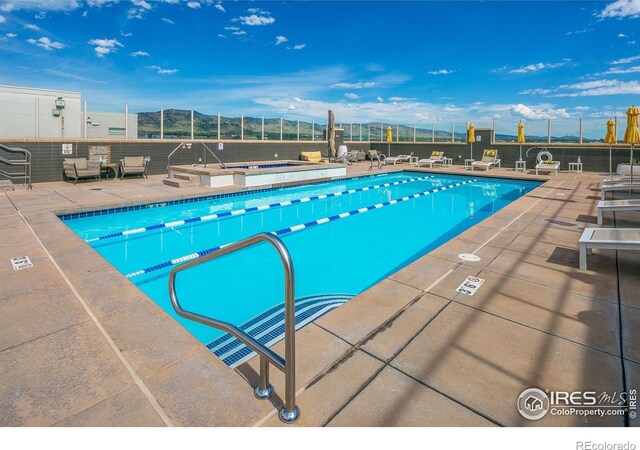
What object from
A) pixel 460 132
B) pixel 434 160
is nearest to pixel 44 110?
pixel 434 160

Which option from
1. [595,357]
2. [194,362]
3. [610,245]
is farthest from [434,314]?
[610,245]

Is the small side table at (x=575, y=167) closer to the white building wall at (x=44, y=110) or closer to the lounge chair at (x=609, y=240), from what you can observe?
the lounge chair at (x=609, y=240)

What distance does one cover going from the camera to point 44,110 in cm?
1460

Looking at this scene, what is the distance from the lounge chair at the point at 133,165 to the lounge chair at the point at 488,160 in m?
12.2

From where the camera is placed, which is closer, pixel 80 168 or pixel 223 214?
pixel 223 214

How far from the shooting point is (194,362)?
1.89 m

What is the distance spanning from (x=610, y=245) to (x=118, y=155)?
472 inches

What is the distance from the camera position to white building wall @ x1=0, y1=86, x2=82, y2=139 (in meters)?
12.8

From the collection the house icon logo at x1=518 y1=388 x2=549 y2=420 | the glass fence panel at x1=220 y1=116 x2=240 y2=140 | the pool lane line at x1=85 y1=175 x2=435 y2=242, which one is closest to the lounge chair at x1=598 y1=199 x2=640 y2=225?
the house icon logo at x1=518 y1=388 x2=549 y2=420

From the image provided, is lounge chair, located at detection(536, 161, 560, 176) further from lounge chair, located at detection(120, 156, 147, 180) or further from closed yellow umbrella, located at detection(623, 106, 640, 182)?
lounge chair, located at detection(120, 156, 147, 180)

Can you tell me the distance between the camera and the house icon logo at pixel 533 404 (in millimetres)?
1523

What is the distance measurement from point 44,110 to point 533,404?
19200mm

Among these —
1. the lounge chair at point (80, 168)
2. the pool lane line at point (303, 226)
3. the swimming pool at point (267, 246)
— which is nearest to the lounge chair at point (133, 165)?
the lounge chair at point (80, 168)

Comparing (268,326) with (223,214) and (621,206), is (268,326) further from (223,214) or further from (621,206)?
(621,206)
